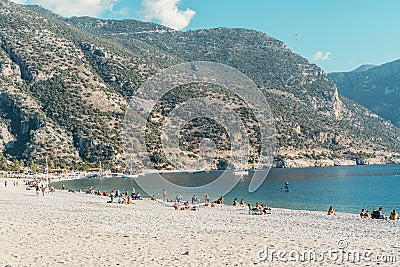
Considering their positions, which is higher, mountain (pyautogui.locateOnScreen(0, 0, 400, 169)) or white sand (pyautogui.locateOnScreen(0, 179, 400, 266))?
mountain (pyautogui.locateOnScreen(0, 0, 400, 169))

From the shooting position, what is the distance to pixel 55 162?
8725 centimetres

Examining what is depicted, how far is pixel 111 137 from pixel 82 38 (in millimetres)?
44461

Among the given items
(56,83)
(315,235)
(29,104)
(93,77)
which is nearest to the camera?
(315,235)

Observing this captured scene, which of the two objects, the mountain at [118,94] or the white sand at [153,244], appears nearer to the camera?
the white sand at [153,244]

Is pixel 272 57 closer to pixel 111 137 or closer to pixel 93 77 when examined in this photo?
pixel 93 77

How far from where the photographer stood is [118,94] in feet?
375

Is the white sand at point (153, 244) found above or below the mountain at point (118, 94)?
below

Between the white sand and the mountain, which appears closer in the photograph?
the white sand

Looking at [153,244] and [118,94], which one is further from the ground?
[118,94]

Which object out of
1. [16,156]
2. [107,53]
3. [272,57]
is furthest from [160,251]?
[272,57]

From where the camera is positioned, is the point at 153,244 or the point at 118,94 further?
the point at 118,94

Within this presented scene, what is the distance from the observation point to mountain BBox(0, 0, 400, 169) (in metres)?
93.4

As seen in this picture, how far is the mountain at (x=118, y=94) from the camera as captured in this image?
93.4m

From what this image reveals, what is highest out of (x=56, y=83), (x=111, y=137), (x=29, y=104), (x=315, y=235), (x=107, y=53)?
(x=107, y=53)
